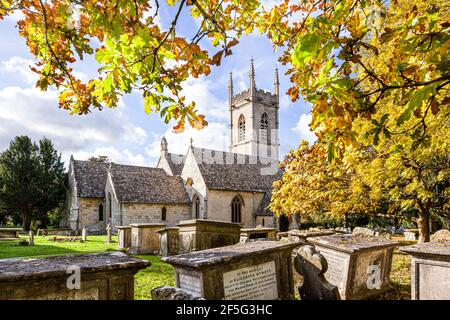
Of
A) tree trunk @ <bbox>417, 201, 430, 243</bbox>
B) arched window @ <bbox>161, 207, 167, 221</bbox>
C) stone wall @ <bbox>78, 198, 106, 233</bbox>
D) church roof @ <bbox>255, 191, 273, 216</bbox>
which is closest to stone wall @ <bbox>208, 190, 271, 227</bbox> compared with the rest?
church roof @ <bbox>255, 191, 273, 216</bbox>

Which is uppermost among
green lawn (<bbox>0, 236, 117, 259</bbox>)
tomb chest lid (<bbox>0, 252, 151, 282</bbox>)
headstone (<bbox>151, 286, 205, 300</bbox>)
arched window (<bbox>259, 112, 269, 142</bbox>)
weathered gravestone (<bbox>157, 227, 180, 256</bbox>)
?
arched window (<bbox>259, 112, 269, 142</bbox>)

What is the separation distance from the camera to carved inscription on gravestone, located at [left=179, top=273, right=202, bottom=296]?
4961mm

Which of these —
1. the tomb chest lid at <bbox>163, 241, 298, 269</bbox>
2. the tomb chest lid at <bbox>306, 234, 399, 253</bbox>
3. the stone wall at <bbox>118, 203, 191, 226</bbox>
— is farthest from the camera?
the stone wall at <bbox>118, 203, 191, 226</bbox>

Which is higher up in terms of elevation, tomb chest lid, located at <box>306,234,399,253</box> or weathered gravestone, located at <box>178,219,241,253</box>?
tomb chest lid, located at <box>306,234,399,253</box>

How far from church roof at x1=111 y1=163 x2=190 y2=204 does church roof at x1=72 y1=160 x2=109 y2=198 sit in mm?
2724

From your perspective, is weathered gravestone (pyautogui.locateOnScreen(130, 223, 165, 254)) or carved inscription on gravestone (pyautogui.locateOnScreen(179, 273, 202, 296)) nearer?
carved inscription on gravestone (pyautogui.locateOnScreen(179, 273, 202, 296))

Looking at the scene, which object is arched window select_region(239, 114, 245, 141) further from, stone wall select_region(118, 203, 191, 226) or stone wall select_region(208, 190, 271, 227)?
stone wall select_region(118, 203, 191, 226)

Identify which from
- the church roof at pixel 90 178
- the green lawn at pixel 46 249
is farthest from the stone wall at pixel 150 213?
the green lawn at pixel 46 249

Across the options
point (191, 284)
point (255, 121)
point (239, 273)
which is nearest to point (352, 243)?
point (239, 273)

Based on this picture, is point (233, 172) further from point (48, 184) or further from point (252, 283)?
point (252, 283)

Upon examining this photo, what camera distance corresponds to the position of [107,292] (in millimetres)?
4348

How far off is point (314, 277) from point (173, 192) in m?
23.7

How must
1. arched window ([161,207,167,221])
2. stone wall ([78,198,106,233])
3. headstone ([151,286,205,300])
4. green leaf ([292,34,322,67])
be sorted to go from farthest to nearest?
1. arched window ([161,207,167,221])
2. stone wall ([78,198,106,233])
3. headstone ([151,286,205,300])
4. green leaf ([292,34,322,67])
